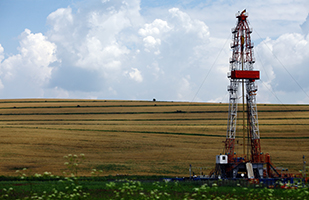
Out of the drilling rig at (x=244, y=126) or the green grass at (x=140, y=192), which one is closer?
the green grass at (x=140, y=192)

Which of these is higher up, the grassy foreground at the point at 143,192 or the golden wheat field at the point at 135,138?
the golden wheat field at the point at 135,138

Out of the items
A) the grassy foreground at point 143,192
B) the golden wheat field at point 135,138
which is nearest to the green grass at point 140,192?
the grassy foreground at point 143,192

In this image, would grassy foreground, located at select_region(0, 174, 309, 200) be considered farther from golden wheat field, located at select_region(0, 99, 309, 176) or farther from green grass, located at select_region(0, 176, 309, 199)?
golden wheat field, located at select_region(0, 99, 309, 176)

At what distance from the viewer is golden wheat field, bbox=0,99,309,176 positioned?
65.1 meters

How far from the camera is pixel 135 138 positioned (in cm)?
8594

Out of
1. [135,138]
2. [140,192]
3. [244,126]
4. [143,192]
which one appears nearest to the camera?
[140,192]

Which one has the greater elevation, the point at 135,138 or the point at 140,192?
the point at 135,138

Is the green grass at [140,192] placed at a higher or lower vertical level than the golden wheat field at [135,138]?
lower

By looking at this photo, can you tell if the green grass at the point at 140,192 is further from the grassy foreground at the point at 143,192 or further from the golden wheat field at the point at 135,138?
the golden wheat field at the point at 135,138

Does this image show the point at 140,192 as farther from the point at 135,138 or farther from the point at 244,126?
the point at 135,138

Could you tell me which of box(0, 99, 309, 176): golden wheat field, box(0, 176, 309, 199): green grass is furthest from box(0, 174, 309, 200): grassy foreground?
box(0, 99, 309, 176): golden wheat field

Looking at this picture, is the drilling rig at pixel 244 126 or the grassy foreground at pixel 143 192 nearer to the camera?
the grassy foreground at pixel 143 192

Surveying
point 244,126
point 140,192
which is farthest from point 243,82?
point 140,192

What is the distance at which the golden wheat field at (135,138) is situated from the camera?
214 feet
